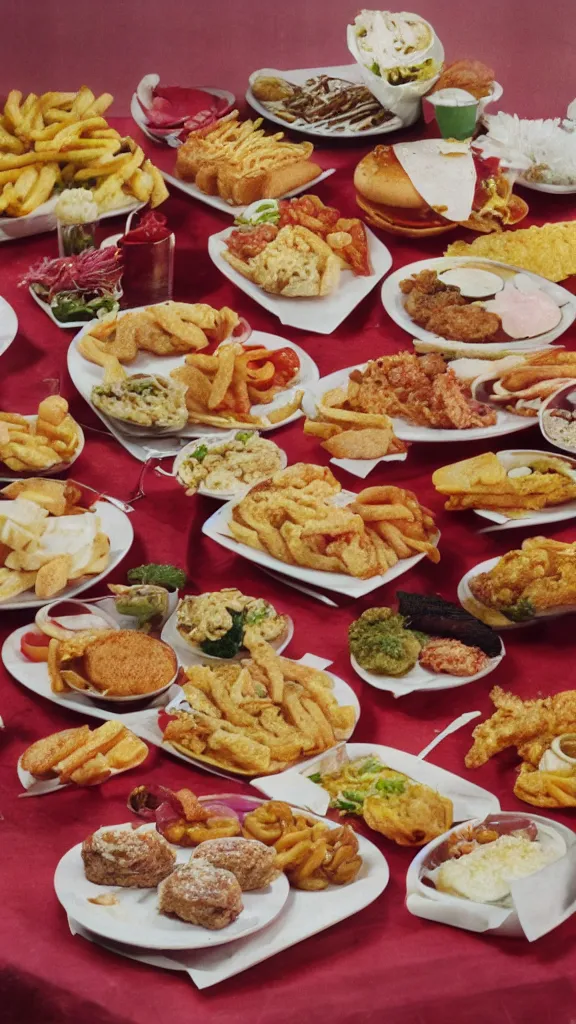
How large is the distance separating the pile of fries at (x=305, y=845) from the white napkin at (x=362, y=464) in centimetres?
108

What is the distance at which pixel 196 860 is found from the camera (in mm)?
2217

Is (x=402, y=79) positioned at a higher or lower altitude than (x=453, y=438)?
higher

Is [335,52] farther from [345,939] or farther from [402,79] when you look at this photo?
[345,939]

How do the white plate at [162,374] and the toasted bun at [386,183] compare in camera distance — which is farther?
the toasted bun at [386,183]

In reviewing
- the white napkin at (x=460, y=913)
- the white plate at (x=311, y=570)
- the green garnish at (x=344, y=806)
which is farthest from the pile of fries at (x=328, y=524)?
the white napkin at (x=460, y=913)

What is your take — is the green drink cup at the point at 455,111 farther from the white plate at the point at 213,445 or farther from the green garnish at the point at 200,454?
the green garnish at the point at 200,454

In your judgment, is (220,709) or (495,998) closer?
(495,998)

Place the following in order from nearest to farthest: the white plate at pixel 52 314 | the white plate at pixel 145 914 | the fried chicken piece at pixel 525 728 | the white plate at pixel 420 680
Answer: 1. the white plate at pixel 145 914
2. the fried chicken piece at pixel 525 728
3. the white plate at pixel 420 680
4. the white plate at pixel 52 314

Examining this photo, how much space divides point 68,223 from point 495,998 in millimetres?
2496

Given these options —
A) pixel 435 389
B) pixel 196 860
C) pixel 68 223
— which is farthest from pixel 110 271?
pixel 196 860

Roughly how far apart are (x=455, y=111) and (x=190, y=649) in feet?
7.99

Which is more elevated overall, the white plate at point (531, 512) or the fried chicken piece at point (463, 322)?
the fried chicken piece at point (463, 322)

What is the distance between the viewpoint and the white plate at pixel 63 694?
8.52ft

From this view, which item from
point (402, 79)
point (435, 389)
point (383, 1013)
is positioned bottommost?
point (383, 1013)
